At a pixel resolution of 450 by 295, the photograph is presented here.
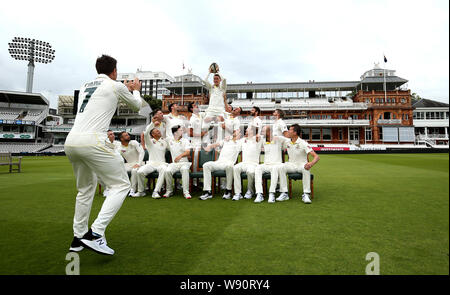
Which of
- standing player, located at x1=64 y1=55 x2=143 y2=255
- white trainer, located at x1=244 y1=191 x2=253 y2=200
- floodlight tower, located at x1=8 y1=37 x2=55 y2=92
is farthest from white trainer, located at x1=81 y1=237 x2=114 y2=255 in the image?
floodlight tower, located at x1=8 y1=37 x2=55 y2=92

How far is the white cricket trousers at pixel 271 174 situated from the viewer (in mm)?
5609

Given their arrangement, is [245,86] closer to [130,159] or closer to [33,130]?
[33,130]

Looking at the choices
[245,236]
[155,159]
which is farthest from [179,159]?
[245,236]

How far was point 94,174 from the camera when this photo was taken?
3.06 metres

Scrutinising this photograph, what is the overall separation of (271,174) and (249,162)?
2.49 feet

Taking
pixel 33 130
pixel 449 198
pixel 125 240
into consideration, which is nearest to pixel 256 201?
pixel 125 240

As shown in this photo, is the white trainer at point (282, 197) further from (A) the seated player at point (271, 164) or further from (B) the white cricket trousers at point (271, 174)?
(B) the white cricket trousers at point (271, 174)

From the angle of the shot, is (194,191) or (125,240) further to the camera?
(194,191)

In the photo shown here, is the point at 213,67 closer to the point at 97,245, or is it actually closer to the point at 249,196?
the point at 249,196

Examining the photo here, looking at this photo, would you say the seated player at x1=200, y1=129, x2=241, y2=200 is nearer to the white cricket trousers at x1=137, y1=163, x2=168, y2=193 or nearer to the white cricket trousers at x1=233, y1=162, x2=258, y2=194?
the white cricket trousers at x1=233, y1=162, x2=258, y2=194
